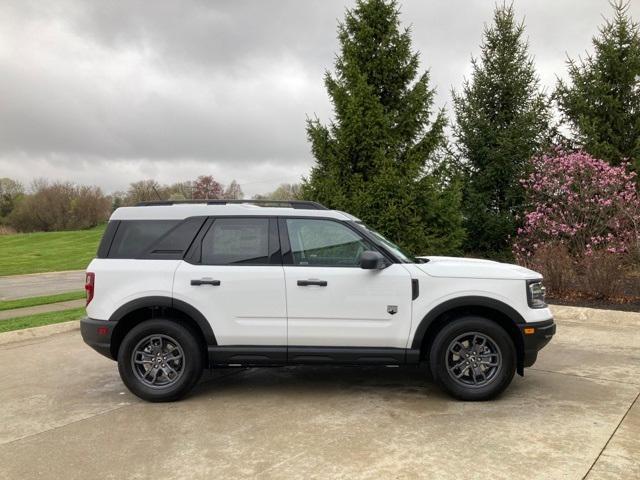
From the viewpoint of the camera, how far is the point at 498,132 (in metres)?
16.2

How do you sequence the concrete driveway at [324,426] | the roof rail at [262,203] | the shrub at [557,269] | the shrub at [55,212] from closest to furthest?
the concrete driveway at [324,426], the roof rail at [262,203], the shrub at [557,269], the shrub at [55,212]

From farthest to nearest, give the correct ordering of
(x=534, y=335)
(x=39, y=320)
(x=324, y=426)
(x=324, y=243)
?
(x=39, y=320)
(x=324, y=243)
(x=534, y=335)
(x=324, y=426)

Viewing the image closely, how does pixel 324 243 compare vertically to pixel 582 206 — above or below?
below

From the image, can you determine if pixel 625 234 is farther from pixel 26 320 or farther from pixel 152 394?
pixel 26 320

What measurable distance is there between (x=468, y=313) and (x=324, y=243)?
1532 mm

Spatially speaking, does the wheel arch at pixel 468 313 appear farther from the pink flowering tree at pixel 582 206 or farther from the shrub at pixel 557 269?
the pink flowering tree at pixel 582 206

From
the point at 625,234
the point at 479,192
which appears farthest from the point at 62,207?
the point at 625,234

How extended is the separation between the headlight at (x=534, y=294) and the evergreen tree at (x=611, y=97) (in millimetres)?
12005

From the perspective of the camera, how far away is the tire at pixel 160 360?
4879 millimetres

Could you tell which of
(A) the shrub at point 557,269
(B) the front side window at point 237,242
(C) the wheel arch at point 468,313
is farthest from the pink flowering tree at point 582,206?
(B) the front side window at point 237,242

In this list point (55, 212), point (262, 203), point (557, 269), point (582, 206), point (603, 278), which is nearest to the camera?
point (262, 203)

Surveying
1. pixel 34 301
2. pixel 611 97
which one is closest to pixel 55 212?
pixel 34 301

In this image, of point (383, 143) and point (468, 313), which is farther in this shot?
point (383, 143)

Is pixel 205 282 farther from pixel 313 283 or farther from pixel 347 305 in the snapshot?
pixel 347 305
